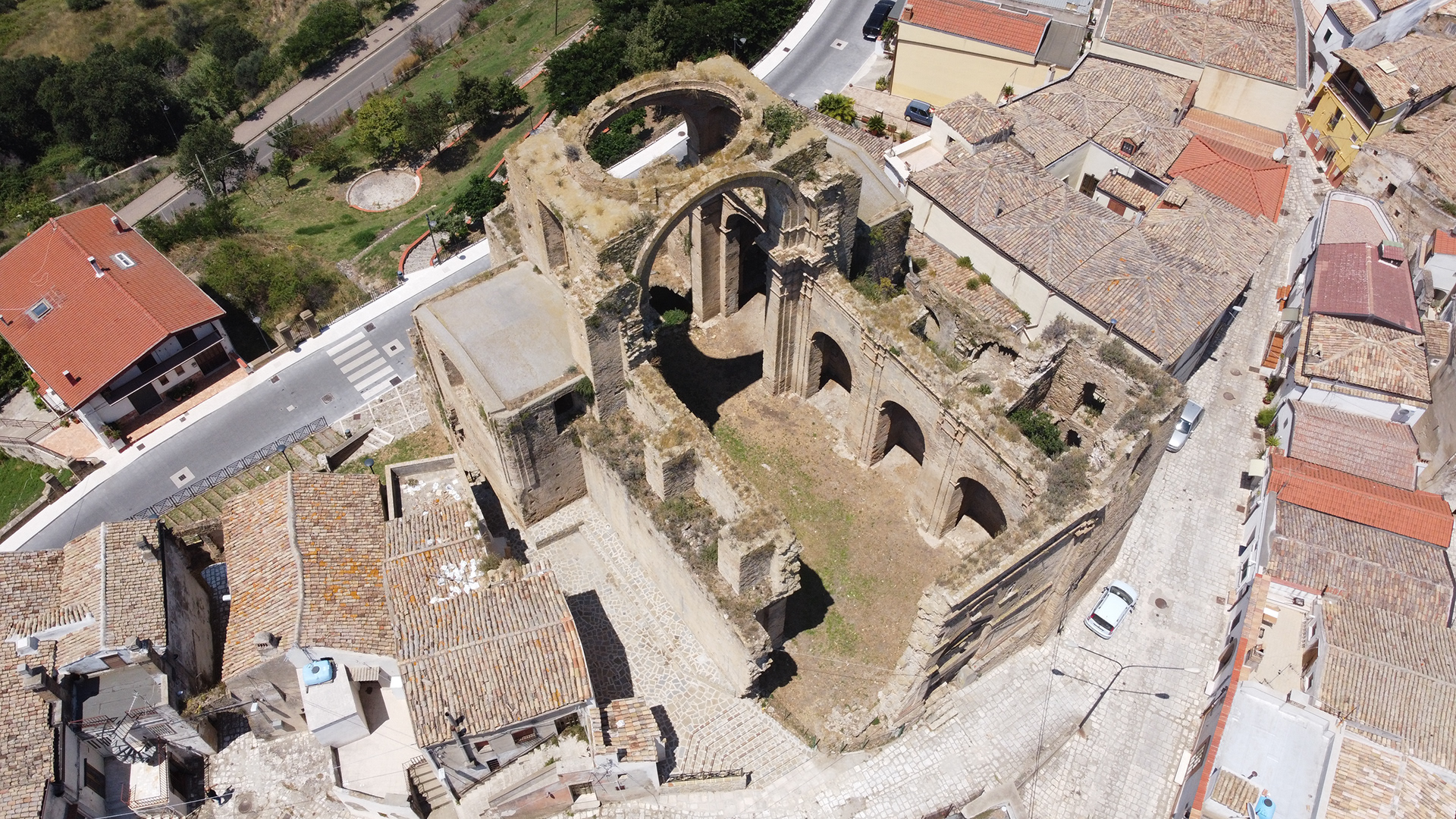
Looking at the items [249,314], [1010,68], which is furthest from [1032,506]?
[249,314]

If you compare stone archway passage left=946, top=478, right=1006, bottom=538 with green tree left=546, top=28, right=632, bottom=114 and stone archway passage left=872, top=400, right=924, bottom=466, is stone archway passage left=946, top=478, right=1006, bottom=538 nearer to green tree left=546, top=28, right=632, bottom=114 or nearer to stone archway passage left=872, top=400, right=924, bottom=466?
stone archway passage left=872, top=400, right=924, bottom=466

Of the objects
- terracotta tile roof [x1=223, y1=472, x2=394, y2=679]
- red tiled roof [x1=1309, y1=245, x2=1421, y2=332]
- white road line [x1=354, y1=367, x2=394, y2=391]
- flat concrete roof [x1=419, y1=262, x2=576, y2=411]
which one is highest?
flat concrete roof [x1=419, y1=262, x2=576, y2=411]

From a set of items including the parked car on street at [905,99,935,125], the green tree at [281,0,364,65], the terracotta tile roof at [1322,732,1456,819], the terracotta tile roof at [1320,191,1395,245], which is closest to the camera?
the terracotta tile roof at [1322,732,1456,819]

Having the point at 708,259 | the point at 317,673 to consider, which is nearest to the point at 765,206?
the point at 708,259

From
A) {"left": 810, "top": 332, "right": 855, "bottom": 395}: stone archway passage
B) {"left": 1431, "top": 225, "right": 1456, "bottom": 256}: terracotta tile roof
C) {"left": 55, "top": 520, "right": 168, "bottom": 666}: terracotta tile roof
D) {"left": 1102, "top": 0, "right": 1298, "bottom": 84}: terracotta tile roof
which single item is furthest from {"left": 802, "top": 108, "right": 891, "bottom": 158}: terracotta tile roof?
{"left": 55, "top": 520, "right": 168, "bottom": 666}: terracotta tile roof

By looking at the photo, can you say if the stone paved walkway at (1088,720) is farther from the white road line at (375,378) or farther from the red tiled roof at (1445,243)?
the white road line at (375,378)

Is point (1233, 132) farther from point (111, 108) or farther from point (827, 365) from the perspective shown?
point (111, 108)

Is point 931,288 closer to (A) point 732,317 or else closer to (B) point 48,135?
(A) point 732,317

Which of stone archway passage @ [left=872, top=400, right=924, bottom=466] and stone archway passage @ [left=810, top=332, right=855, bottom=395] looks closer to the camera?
stone archway passage @ [left=872, top=400, right=924, bottom=466]
